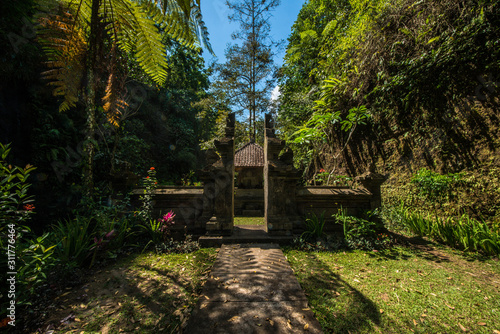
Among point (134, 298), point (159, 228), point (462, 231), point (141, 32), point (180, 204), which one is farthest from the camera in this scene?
point (180, 204)

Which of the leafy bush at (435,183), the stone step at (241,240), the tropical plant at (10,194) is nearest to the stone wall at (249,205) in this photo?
the stone step at (241,240)

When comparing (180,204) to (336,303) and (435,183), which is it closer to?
(336,303)

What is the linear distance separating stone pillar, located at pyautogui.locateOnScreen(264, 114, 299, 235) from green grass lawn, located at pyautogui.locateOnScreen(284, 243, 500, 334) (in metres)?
0.82

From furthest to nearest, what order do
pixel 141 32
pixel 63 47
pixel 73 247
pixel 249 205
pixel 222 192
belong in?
pixel 249 205, pixel 222 192, pixel 73 247, pixel 141 32, pixel 63 47

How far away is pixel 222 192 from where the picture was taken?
4.53 metres

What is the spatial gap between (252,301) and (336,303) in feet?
3.47

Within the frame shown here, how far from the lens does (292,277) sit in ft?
9.32

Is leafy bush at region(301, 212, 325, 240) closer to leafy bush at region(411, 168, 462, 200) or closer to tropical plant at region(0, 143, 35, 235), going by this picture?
leafy bush at region(411, 168, 462, 200)

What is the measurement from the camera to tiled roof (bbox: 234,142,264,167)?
10.4 meters

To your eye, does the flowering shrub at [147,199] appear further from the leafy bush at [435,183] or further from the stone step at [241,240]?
the leafy bush at [435,183]

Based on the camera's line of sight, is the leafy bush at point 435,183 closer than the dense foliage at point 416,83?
No

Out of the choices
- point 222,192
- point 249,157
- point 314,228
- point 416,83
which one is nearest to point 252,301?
point 222,192

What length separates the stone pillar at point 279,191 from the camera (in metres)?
4.48

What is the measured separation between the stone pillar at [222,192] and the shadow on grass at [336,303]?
2.03 m
